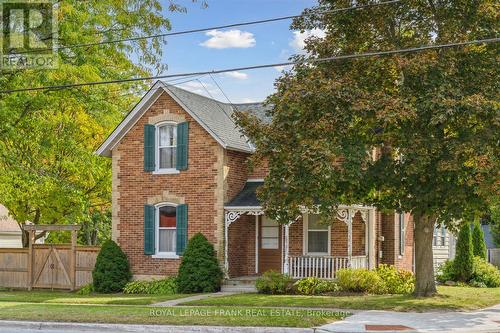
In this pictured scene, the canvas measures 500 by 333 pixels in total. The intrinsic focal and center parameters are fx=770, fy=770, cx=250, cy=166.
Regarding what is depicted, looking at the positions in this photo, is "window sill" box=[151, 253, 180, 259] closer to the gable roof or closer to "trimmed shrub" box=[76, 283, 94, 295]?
"trimmed shrub" box=[76, 283, 94, 295]

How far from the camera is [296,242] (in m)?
29.0

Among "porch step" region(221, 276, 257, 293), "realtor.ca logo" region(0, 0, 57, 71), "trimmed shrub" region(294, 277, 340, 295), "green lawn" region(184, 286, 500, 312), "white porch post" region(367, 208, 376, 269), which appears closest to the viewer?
"green lawn" region(184, 286, 500, 312)

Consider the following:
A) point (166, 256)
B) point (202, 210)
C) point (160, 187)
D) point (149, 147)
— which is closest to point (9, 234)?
point (149, 147)

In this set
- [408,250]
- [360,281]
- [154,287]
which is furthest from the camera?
[408,250]

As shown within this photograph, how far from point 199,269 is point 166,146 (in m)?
5.07

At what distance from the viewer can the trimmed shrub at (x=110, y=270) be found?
28281mm

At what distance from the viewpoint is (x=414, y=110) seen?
19062 mm

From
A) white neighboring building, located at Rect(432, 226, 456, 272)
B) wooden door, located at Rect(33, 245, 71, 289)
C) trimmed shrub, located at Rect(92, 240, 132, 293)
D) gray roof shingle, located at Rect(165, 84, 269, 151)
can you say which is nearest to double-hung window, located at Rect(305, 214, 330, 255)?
gray roof shingle, located at Rect(165, 84, 269, 151)

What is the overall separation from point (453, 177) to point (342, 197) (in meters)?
3.69

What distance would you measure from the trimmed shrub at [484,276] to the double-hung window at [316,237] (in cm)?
612

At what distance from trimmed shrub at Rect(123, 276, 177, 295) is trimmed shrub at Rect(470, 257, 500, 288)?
38.0ft

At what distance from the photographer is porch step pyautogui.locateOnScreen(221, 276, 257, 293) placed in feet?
89.5

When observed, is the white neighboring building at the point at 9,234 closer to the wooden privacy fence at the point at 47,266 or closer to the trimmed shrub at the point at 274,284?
the wooden privacy fence at the point at 47,266

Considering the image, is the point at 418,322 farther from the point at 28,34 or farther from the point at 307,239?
the point at 28,34
